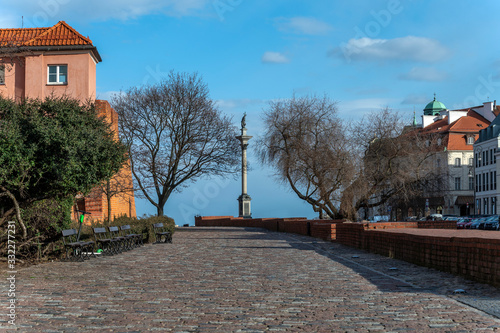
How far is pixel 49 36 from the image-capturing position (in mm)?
36906

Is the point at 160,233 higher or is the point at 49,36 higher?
the point at 49,36

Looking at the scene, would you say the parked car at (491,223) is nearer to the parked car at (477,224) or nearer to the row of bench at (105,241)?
the parked car at (477,224)

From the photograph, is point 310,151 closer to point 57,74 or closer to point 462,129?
point 57,74

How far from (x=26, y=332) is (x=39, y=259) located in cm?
1047

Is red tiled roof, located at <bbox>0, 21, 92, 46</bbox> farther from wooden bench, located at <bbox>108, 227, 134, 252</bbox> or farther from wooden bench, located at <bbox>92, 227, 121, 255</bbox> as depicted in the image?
wooden bench, located at <bbox>92, 227, 121, 255</bbox>

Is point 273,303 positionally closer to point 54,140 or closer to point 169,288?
point 169,288

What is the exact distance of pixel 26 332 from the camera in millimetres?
7344

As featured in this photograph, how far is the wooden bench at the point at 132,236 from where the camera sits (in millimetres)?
24502

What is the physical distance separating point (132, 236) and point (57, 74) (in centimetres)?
1666

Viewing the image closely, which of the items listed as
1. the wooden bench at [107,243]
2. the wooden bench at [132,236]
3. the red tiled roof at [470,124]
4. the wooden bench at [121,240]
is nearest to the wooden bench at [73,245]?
the wooden bench at [107,243]

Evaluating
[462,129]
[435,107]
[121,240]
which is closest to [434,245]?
[121,240]

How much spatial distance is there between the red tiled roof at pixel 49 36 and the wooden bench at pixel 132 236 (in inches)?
589

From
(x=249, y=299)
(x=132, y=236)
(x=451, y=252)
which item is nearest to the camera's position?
(x=249, y=299)

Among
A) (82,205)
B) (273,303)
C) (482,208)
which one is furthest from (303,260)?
(482,208)
